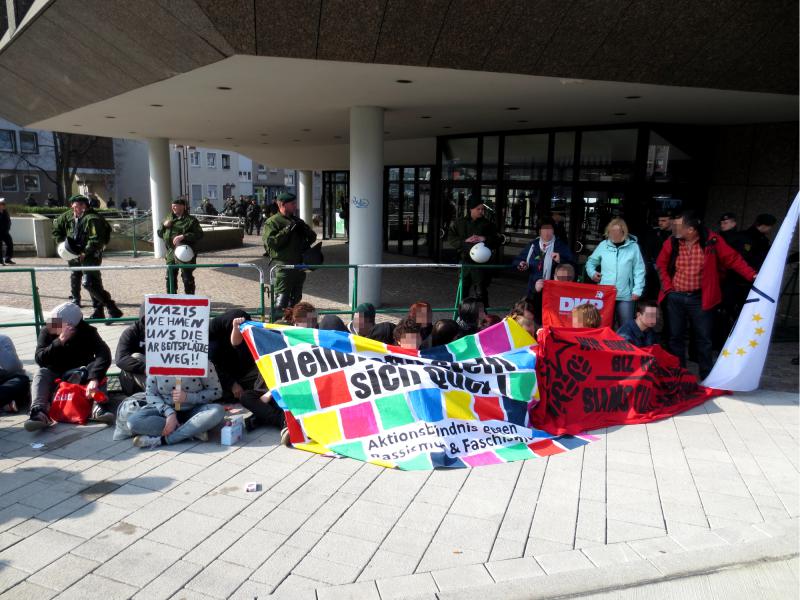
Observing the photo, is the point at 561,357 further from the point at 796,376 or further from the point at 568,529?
the point at 796,376

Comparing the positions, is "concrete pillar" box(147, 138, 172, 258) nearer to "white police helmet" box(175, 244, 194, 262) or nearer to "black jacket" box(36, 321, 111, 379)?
"white police helmet" box(175, 244, 194, 262)

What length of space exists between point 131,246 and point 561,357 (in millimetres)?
19978

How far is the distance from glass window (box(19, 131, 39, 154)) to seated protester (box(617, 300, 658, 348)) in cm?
5489

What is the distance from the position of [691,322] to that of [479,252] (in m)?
3.19

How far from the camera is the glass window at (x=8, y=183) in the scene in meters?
48.4

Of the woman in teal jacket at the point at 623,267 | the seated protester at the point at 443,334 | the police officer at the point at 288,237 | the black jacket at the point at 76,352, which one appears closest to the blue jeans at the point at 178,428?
the black jacket at the point at 76,352

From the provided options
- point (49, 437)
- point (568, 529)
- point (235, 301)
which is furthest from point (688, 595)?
point (235, 301)

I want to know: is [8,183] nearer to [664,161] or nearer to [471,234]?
[471,234]

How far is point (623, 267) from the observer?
718 cm

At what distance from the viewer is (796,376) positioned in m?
7.68

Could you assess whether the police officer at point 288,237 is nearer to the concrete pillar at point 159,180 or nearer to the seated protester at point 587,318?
the seated protester at point 587,318

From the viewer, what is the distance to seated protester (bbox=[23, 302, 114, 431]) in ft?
18.3

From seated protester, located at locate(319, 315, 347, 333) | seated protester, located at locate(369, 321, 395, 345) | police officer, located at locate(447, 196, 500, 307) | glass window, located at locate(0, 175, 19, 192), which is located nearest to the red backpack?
seated protester, located at locate(319, 315, 347, 333)

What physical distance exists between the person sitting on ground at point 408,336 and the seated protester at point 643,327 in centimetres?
248
